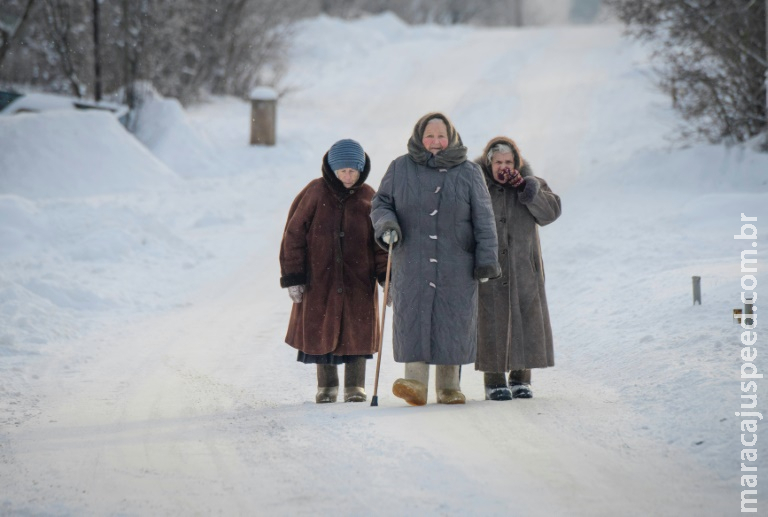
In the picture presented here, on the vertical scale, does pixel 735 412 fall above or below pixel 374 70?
below

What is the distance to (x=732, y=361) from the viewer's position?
6070 mm

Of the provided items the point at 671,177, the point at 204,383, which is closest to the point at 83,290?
the point at 204,383

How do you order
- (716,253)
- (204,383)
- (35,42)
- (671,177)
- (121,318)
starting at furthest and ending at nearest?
(35,42)
(671,177)
(716,253)
(121,318)
(204,383)

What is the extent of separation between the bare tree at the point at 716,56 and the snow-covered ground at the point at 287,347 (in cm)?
54

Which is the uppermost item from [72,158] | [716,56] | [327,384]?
[716,56]

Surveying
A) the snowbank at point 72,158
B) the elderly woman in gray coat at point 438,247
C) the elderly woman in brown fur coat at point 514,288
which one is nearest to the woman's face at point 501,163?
the elderly woman in brown fur coat at point 514,288

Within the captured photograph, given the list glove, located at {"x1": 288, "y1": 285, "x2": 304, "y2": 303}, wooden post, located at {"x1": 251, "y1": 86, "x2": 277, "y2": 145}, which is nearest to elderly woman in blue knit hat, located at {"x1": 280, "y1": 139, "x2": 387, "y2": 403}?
glove, located at {"x1": 288, "y1": 285, "x2": 304, "y2": 303}

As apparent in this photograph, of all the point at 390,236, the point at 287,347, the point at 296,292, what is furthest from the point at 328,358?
the point at 287,347

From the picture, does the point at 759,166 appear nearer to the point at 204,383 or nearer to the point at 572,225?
the point at 572,225

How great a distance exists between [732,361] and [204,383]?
3.34m

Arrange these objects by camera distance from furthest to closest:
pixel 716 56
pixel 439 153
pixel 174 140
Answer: pixel 174 140, pixel 716 56, pixel 439 153

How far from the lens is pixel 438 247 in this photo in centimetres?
600

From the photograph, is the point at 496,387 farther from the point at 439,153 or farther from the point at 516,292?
the point at 439,153

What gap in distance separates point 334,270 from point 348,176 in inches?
23.1
